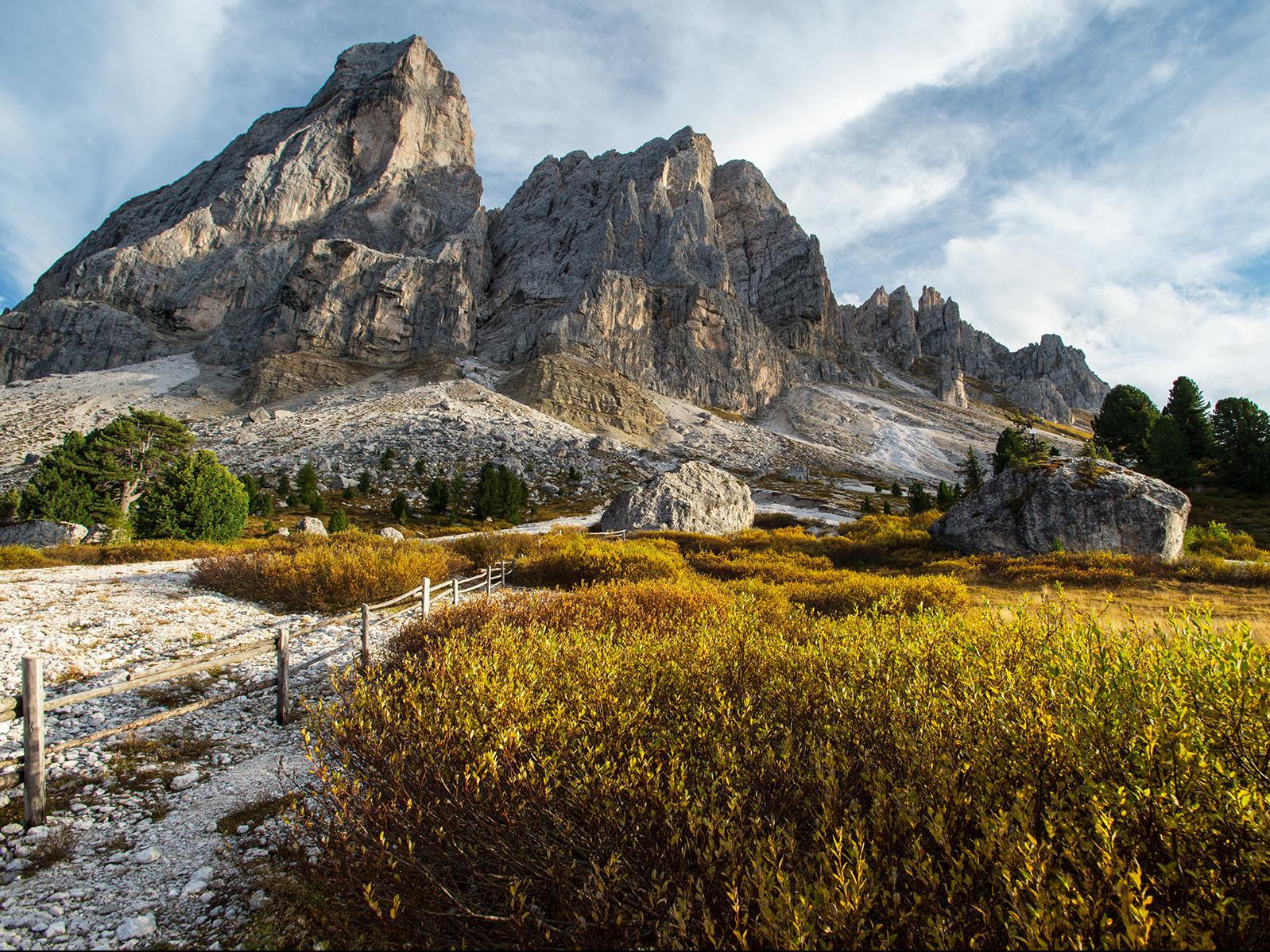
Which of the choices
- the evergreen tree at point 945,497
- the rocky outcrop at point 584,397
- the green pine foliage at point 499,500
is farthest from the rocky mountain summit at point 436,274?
the evergreen tree at point 945,497

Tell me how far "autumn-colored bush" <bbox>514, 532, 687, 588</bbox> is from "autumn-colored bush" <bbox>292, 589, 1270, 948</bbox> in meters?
9.77

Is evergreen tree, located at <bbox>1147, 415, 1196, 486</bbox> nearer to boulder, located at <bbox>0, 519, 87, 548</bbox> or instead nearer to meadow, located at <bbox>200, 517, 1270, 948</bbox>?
meadow, located at <bbox>200, 517, 1270, 948</bbox>

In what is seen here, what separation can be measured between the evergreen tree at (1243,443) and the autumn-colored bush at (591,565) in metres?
42.7

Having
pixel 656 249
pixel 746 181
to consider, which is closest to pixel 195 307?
pixel 656 249

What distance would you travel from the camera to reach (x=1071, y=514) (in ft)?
58.1

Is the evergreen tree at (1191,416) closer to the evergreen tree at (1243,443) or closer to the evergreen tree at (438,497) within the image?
the evergreen tree at (1243,443)

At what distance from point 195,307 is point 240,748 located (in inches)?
5424

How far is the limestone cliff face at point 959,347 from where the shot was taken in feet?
557

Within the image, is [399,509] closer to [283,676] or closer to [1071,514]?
[283,676]

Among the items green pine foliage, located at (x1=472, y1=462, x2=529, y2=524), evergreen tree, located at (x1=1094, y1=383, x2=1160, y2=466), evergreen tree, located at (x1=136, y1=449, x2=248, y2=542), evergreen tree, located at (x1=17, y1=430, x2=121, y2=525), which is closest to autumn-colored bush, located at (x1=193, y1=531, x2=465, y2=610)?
evergreen tree, located at (x1=136, y1=449, x2=248, y2=542)

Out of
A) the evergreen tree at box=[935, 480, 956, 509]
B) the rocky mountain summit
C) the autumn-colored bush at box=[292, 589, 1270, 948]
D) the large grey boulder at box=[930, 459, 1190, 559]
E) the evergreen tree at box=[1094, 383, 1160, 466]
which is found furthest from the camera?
the rocky mountain summit

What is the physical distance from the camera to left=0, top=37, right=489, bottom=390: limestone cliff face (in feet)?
327

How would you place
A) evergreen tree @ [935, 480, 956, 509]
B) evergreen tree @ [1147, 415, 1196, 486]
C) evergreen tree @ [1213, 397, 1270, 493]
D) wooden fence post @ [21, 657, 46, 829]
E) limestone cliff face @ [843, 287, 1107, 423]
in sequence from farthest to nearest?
limestone cliff face @ [843, 287, 1107, 423] → evergreen tree @ [1147, 415, 1196, 486] → evergreen tree @ [935, 480, 956, 509] → evergreen tree @ [1213, 397, 1270, 493] → wooden fence post @ [21, 657, 46, 829]

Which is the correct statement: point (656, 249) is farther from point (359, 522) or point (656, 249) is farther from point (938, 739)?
point (938, 739)
